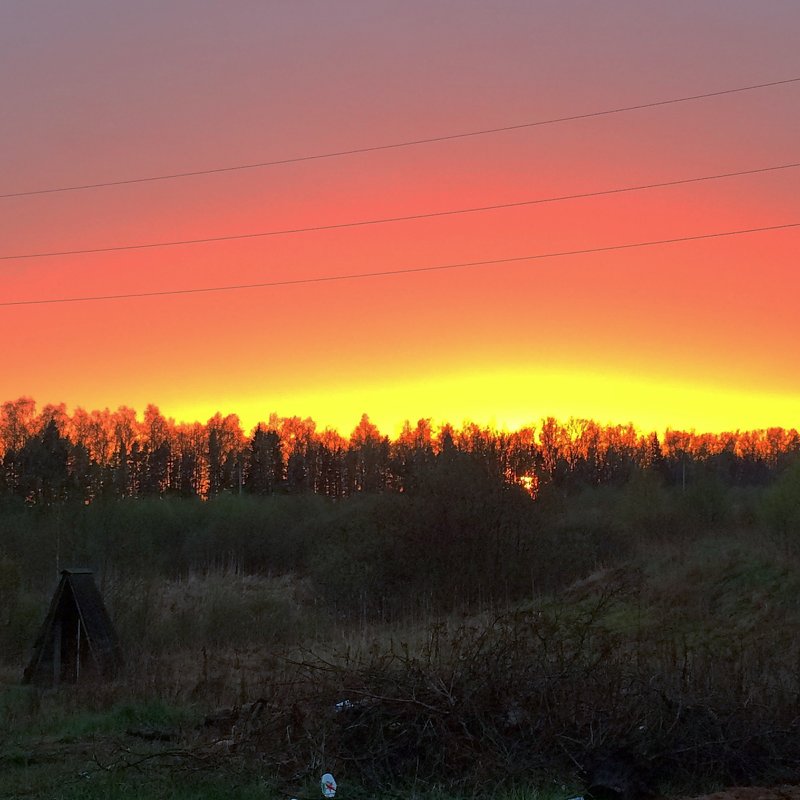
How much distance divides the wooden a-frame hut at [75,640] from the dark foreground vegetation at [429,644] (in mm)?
707

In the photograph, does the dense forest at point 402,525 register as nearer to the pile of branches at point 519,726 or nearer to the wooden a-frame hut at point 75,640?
the wooden a-frame hut at point 75,640

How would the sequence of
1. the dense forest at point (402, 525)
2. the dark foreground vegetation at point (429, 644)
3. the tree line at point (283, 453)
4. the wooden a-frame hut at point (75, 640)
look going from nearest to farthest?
1. the dark foreground vegetation at point (429, 644)
2. the wooden a-frame hut at point (75, 640)
3. the dense forest at point (402, 525)
4. the tree line at point (283, 453)

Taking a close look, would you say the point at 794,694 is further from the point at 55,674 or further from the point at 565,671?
the point at 55,674

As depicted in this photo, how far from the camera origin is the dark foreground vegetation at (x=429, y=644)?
28.9 feet

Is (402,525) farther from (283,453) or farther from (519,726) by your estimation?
(283,453)

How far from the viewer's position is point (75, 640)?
57.3 feet

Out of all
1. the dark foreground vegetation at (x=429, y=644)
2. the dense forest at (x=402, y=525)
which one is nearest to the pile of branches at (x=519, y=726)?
the dark foreground vegetation at (x=429, y=644)

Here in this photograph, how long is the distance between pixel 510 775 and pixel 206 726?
14.7ft

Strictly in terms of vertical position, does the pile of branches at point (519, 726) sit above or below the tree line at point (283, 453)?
below

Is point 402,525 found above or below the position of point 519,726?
above

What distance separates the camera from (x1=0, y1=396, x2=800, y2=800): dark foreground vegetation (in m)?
8.80

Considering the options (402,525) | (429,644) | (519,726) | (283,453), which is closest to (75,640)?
(429,644)

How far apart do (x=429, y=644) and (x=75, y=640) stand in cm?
944

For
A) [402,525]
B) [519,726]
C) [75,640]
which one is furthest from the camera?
[402,525]
